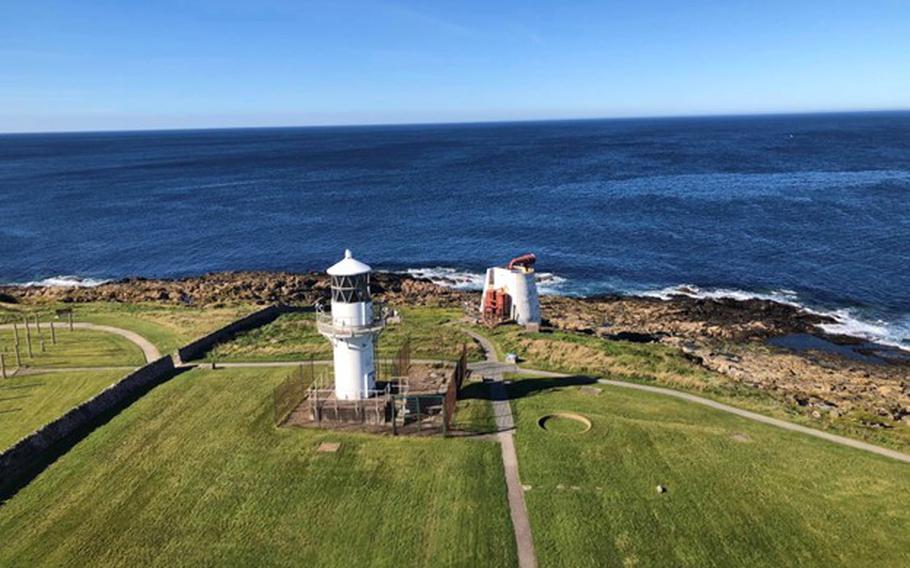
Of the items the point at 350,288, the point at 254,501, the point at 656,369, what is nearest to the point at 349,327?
the point at 350,288

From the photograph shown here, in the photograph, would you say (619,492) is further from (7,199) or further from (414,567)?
(7,199)

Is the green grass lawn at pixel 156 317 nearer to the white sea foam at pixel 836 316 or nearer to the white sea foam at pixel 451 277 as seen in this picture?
the white sea foam at pixel 451 277

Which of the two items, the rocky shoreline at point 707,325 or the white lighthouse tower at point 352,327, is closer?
the white lighthouse tower at point 352,327

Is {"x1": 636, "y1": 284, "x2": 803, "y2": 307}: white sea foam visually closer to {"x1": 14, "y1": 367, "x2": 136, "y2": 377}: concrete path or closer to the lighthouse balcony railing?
the lighthouse balcony railing

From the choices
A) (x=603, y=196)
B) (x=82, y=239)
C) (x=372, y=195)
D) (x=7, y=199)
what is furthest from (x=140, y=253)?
(x=603, y=196)

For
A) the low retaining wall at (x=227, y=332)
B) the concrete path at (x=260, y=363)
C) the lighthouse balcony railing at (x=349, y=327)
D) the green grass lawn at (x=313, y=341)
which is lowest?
the concrete path at (x=260, y=363)

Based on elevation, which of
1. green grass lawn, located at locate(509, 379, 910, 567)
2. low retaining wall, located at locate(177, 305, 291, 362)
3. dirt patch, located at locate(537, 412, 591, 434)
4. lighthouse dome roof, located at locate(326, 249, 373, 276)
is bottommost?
green grass lawn, located at locate(509, 379, 910, 567)

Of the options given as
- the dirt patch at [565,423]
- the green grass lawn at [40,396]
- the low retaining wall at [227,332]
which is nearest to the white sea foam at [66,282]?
the low retaining wall at [227,332]

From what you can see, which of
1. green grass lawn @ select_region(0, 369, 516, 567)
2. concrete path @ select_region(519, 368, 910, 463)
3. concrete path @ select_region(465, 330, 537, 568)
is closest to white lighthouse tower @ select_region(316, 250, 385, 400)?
green grass lawn @ select_region(0, 369, 516, 567)
